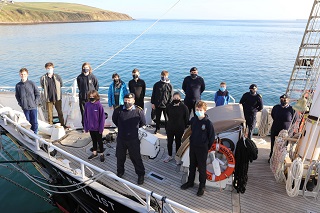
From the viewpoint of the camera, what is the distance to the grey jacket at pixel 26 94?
630 cm

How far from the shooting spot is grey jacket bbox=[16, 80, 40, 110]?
6.30 metres

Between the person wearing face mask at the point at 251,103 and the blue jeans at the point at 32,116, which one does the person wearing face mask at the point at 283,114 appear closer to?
the person wearing face mask at the point at 251,103

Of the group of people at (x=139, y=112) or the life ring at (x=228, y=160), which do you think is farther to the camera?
the life ring at (x=228, y=160)

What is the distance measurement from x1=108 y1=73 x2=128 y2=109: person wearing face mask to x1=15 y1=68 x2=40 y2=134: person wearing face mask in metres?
1.82

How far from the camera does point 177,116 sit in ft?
18.0

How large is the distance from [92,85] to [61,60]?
24375 mm

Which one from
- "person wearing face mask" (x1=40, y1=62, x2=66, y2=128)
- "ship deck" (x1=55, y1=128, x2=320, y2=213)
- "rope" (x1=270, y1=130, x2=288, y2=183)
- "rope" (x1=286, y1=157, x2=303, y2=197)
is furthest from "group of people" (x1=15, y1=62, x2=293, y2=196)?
"rope" (x1=286, y1=157, x2=303, y2=197)

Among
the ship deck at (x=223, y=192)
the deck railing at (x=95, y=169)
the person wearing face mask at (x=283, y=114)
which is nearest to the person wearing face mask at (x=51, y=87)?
the deck railing at (x=95, y=169)

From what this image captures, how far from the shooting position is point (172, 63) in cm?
2838

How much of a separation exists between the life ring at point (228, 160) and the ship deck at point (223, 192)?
0.25 meters

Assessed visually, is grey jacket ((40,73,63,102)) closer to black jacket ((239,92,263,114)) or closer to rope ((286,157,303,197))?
black jacket ((239,92,263,114))

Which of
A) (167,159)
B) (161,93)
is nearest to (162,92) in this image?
(161,93)

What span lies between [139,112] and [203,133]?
1.21m

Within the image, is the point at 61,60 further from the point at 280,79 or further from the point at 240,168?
the point at 240,168
